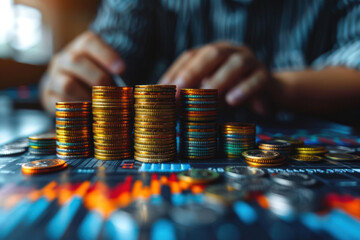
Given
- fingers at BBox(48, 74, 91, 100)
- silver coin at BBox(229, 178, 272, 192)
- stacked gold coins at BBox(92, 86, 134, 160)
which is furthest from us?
fingers at BBox(48, 74, 91, 100)

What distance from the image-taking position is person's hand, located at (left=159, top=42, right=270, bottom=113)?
76.1 inches

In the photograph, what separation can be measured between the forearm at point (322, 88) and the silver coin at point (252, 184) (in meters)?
1.48

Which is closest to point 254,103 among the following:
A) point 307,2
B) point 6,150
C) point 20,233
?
point 307,2

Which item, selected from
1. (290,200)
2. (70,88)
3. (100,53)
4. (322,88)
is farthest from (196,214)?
(322,88)

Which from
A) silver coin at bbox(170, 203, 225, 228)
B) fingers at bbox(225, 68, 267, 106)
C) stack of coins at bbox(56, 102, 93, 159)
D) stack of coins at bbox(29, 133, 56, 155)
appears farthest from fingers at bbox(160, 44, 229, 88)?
silver coin at bbox(170, 203, 225, 228)

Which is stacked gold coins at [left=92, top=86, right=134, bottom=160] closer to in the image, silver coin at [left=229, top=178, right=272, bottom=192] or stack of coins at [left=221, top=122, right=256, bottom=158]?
stack of coins at [left=221, top=122, right=256, bottom=158]

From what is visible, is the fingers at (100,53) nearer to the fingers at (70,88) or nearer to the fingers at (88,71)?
the fingers at (88,71)

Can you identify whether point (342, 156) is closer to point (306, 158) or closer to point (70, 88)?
point (306, 158)

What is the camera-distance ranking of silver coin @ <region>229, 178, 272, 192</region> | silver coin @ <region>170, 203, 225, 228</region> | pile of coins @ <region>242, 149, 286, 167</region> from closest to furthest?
silver coin @ <region>170, 203, 225, 228</region>, silver coin @ <region>229, 178, 272, 192</region>, pile of coins @ <region>242, 149, 286, 167</region>

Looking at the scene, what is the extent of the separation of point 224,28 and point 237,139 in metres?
2.24

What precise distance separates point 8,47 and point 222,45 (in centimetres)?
584

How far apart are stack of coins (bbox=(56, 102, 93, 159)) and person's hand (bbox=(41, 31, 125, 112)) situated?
0.75m

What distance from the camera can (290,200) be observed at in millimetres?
728

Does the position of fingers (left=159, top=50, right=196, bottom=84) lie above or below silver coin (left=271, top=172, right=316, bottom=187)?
above
